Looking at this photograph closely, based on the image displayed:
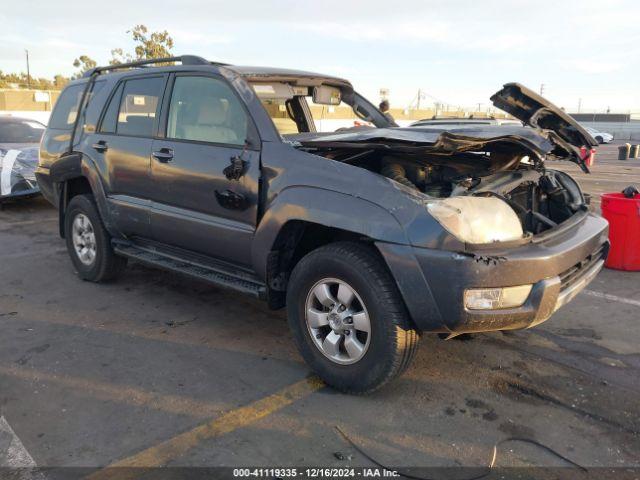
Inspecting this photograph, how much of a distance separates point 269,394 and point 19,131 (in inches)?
342

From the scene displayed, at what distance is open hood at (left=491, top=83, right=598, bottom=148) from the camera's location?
4.09 meters

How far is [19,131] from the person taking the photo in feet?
31.9

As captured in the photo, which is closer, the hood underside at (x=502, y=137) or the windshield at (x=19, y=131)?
the hood underside at (x=502, y=137)

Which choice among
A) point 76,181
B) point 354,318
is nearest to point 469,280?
point 354,318

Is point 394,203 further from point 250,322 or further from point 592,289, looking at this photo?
point 592,289

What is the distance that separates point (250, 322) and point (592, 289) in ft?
10.6

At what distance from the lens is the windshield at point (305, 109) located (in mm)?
3977

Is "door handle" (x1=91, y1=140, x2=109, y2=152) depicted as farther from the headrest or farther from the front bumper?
the front bumper

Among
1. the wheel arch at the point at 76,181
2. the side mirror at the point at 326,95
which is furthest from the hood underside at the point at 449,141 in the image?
the wheel arch at the point at 76,181

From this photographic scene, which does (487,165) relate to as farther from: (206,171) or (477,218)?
(206,171)

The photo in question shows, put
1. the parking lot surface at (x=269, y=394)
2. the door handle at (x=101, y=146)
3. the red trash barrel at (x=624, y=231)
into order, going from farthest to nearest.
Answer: the red trash barrel at (x=624, y=231) → the door handle at (x=101, y=146) → the parking lot surface at (x=269, y=394)

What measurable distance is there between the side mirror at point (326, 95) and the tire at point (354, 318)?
1.99m

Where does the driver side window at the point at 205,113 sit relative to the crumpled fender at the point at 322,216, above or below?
above

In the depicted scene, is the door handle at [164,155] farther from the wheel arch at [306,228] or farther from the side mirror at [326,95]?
the side mirror at [326,95]
